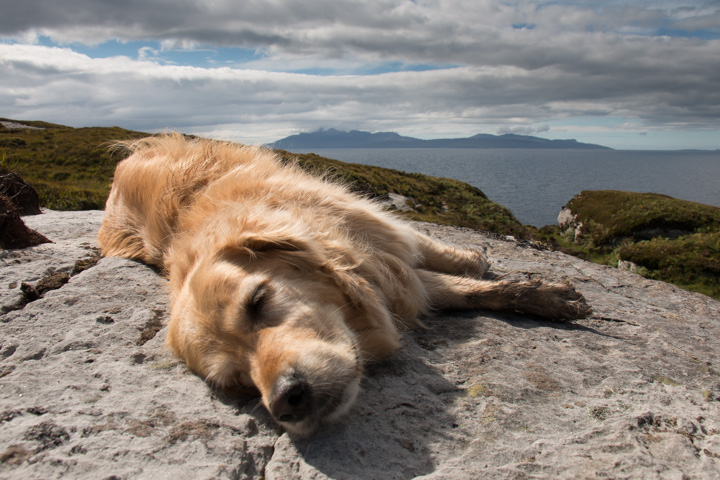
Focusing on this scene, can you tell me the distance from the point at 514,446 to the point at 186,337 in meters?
2.30

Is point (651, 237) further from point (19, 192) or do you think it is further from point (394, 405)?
point (19, 192)

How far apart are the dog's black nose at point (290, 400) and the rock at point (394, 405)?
0.59ft

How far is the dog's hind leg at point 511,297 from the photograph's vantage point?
15.3 feet

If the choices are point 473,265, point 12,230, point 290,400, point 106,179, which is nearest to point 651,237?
point 473,265

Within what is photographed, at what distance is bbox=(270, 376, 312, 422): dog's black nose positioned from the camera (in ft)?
8.34

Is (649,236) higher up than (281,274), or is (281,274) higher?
(281,274)

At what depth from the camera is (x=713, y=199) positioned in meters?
65.4

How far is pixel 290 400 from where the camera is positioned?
8.40 ft

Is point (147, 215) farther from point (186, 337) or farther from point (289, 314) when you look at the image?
point (289, 314)

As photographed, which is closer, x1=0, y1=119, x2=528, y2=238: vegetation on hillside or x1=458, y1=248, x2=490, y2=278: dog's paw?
x1=458, y1=248, x2=490, y2=278: dog's paw

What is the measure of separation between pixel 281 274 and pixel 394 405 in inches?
50.1

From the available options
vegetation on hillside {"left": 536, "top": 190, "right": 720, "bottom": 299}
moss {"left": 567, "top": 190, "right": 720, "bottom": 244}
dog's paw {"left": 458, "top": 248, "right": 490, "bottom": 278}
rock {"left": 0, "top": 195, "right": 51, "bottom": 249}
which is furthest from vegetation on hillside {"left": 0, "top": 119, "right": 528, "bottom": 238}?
dog's paw {"left": 458, "top": 248, "right": 490, "bottom": 278}

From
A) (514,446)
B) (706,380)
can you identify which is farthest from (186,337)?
(706,380)

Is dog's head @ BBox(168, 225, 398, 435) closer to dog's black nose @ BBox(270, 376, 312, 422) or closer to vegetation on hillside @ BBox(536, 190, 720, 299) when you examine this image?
dog's black nose @ BBox(270, 376, 312, 422)
